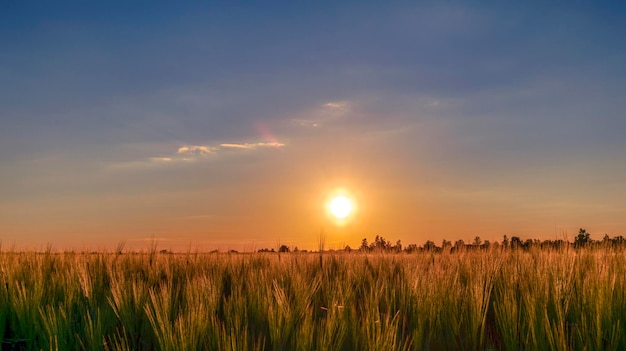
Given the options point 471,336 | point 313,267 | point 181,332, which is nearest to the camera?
point 181,332

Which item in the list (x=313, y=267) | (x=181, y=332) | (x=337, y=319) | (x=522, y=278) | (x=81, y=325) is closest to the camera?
(x=181, y=332)

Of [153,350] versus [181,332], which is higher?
[181,332]

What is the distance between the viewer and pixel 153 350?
3.60 metres

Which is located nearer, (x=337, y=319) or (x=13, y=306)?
(x=337, y=319)

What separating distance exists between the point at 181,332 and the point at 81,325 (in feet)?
5.59

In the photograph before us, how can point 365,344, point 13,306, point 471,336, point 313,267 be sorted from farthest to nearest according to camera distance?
point 313,267, point 13,306, point 471,336, point 365,344

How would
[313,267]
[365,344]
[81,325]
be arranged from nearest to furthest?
[365,344], [81,325], [313,267]

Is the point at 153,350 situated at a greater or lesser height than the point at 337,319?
lesser

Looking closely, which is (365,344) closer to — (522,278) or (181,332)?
(181,332)

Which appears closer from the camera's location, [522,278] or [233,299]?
[233,299]

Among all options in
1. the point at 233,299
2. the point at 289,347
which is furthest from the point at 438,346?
the point at 233,299

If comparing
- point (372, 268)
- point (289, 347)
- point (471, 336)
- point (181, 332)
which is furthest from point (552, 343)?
point (372, 268)

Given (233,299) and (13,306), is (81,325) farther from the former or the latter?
(233,299)

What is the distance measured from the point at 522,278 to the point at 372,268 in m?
2.36
